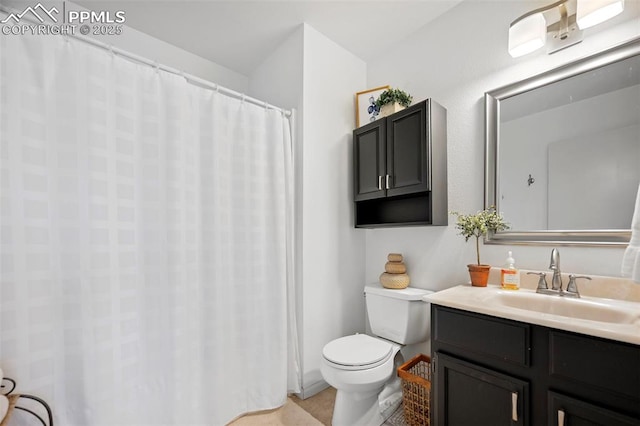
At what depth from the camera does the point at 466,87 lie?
1.74m

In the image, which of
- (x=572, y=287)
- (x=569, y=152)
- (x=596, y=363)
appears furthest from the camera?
(x=569, y=152)

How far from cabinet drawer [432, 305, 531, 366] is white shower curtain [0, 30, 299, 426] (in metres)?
0.98

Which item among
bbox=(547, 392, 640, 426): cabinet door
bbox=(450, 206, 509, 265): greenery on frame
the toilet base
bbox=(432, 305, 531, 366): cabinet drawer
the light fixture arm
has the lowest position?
the toilet base

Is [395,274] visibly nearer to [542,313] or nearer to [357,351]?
[357,351]

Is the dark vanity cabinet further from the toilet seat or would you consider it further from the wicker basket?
the toilet seat

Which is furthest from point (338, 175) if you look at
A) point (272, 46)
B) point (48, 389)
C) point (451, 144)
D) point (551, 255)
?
point (48, 389)

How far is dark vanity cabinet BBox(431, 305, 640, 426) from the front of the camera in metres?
0.86

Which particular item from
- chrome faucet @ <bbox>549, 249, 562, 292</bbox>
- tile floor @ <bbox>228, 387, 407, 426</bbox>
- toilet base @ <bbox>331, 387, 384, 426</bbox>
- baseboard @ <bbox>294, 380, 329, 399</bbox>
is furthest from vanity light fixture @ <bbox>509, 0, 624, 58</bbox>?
baseboard @ <bbox>294, 380, 329, 399</bbox>

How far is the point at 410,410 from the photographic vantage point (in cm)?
157

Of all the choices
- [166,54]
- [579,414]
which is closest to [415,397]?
[579,414]

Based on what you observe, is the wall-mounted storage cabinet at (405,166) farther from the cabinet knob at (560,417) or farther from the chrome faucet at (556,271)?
the cabinet knob at (560,417)

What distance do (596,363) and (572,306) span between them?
376 mm

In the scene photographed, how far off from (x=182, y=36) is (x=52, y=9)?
0.70 meters

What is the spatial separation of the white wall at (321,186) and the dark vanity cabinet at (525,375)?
883mm
